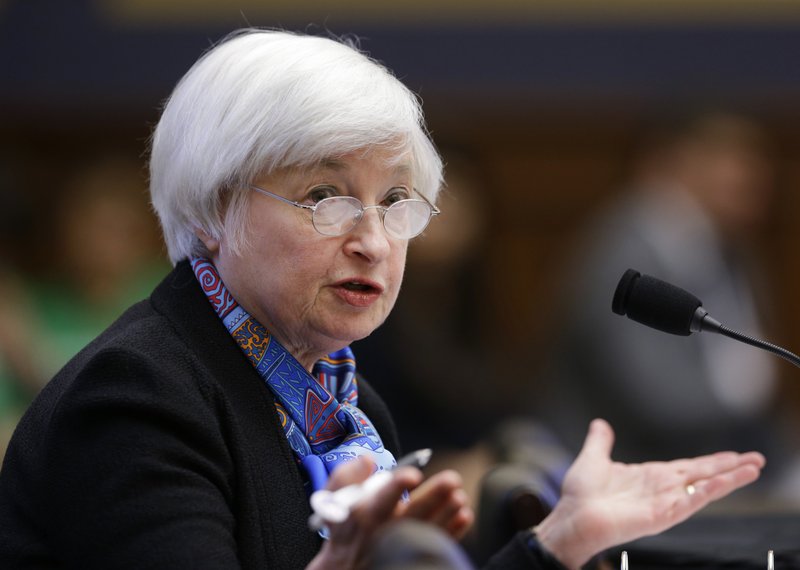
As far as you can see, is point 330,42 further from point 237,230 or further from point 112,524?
point 112,524

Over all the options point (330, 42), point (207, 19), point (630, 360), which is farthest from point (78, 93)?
point (330, 42)

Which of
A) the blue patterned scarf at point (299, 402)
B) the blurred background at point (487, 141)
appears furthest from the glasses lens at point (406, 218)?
the blurred background at point (487, 141)

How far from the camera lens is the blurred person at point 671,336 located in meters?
3.40

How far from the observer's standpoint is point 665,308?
171 centimetres

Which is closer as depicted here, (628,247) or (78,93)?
(628,247)

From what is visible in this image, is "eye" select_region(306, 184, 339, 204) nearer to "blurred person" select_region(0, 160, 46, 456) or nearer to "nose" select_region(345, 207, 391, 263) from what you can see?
"nose" select_region(345, 207, 391, 263)

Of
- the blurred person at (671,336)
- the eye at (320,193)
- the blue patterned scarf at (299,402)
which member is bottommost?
the blue patterned scarf at (299,402)

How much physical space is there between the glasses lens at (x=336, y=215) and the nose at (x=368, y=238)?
0.04ft

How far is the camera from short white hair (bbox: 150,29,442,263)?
1602mm

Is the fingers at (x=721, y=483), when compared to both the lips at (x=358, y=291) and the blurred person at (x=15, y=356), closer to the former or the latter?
the lips at (x=358, y=291)

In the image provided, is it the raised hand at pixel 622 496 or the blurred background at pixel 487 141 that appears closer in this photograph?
the raised hand at pixel 622 496

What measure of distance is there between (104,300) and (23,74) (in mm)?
1718

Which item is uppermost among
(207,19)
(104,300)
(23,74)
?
(207,19)

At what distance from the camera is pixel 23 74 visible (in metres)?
5.19
